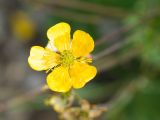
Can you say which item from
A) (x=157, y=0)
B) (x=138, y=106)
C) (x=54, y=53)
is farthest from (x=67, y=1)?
(x=54, y=53)

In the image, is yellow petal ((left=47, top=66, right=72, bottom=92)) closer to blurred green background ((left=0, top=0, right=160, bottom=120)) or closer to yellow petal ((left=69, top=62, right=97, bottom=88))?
yellow petal ((left=69, top=62, right=97, bottom=88))

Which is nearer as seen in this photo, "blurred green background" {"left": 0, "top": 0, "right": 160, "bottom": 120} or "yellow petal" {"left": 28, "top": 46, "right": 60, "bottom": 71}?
"yellow petal" {"left": 28, "top": 46, "right": 60, "bottom": 71}

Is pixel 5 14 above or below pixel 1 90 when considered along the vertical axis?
above

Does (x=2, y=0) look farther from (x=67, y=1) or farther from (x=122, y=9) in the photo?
(x=122, y=9)

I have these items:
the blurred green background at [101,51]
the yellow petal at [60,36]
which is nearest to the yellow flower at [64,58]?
the yellow petal at [60,36]

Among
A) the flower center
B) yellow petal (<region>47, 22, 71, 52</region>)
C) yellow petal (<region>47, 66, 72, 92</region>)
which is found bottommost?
yellow petal (<region>47, 66, 72, 92</region>)

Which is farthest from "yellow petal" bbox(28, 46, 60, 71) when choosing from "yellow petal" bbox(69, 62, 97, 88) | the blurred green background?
the blurred green background

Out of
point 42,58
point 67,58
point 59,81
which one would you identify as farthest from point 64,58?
point 59,81

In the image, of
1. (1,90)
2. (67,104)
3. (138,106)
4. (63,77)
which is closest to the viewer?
(63,77)
